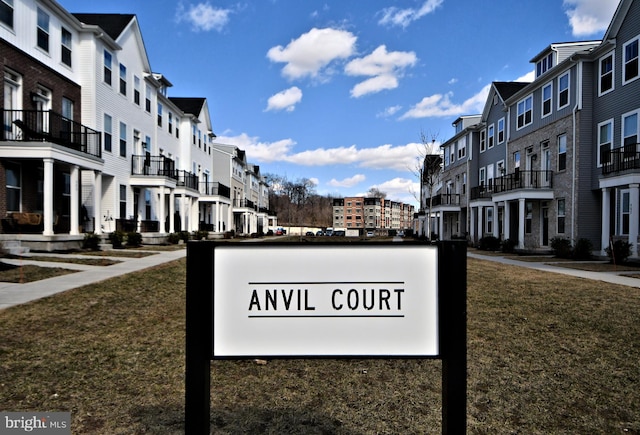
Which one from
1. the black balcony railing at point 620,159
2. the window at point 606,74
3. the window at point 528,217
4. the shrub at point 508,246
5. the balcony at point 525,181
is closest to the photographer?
the black balcony railing at point 620,159

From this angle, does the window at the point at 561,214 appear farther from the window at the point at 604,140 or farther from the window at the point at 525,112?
the window at the point at 525,112

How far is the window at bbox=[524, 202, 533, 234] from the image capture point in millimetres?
23250

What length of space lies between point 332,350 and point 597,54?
72.6ft

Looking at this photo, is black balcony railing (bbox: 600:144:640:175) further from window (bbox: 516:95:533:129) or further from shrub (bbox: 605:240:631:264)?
window (bbox: 516:95:533:129)

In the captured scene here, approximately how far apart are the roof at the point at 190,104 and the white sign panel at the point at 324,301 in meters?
36.7

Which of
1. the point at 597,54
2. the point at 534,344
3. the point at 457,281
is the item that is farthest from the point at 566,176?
the point at 457,281

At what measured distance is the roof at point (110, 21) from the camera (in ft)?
70.8

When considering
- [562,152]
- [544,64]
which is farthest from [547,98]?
[562,152]

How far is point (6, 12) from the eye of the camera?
1391 centimetres

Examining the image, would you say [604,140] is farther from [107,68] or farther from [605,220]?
[107,68]

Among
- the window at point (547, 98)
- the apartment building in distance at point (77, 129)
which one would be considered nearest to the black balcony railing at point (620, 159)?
the window at point (547, 98)

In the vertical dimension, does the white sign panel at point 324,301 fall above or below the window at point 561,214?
below

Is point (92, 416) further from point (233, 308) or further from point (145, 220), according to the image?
point (145, 220)

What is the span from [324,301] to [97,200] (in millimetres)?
19152
